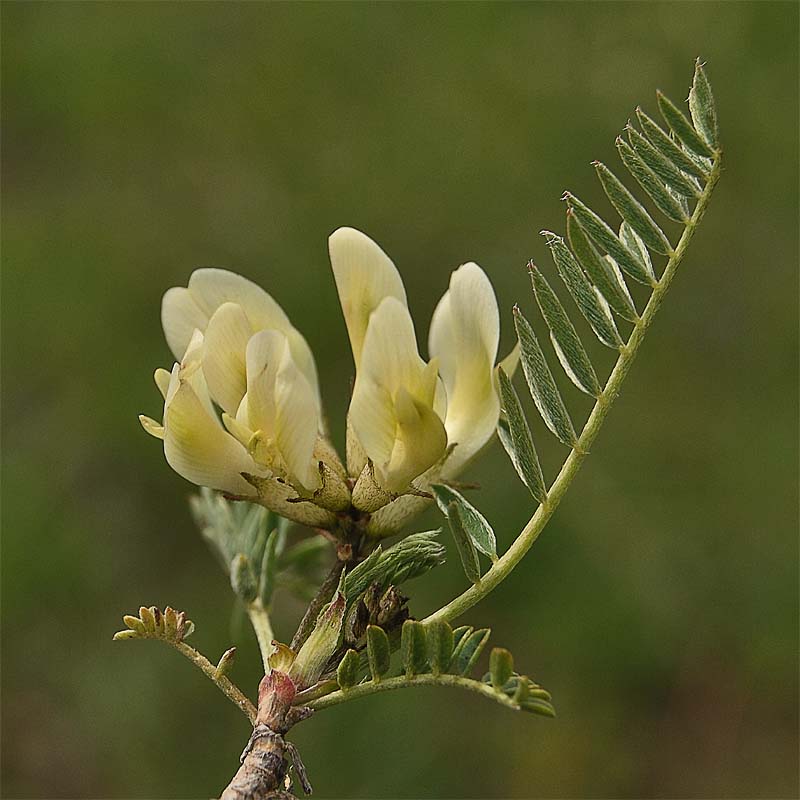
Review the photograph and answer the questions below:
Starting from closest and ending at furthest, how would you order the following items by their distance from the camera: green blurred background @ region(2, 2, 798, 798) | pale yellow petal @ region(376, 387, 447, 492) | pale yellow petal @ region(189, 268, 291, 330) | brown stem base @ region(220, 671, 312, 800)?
brown stem base @ region(220, 671, 312, 800), pale yellow petal @ region(376, 387, 447, 492), pale yellow petal @ region(189, 268, 291, 330), green blurred background @ region(2, 2, 798, 798)

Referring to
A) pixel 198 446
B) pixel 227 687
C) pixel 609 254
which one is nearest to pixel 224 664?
pixel 227 687

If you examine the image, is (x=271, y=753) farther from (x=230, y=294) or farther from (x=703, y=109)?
(x=703, y=109)

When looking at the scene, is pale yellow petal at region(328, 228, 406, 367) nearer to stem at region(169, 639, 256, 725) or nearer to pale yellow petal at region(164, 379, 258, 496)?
pale yellow petal at region(164, 379, 258, 496)

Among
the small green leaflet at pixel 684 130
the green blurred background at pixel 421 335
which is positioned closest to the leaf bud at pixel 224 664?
the small green leaflet at pixel 684 130

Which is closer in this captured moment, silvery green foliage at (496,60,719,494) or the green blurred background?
silvery green foliage at (496,60,719,494)

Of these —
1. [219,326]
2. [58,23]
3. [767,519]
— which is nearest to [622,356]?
[219,326]

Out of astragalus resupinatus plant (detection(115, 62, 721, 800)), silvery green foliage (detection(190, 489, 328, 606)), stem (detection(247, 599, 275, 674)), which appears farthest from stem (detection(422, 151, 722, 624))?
silvery green foliage (detection(190, 489, 328, 606))

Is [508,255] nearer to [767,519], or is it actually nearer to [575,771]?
[767,519]
